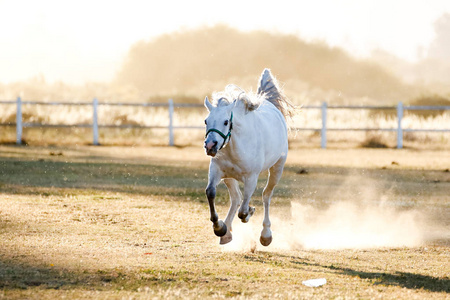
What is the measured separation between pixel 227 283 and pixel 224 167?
72.3 inches

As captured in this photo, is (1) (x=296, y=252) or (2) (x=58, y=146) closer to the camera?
(1) (x=296, y=252)

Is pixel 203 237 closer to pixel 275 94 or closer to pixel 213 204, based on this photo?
pixel 213 204

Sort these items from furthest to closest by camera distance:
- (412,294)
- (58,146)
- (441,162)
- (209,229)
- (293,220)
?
(58,146) < (441,162) < (293,220) < (209,229) < (412,294)

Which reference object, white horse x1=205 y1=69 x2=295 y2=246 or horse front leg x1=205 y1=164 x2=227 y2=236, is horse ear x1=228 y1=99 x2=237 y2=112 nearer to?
white horse x1=205 y1=69 x2=295 y2=246

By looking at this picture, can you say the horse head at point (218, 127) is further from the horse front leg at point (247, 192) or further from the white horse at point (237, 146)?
the horse front leg at point (247, 192)

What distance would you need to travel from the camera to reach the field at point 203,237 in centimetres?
643

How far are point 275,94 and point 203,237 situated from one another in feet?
8.60

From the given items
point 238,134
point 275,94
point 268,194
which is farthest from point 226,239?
point 275,94

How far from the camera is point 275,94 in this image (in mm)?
10766

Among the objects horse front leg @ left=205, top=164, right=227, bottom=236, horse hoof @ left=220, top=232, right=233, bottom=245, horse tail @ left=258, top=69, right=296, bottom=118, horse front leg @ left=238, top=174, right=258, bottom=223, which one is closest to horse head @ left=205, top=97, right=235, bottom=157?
horse front leg @ left=205, top=164, right=227, bottom=236

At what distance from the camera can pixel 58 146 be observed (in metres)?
26.8

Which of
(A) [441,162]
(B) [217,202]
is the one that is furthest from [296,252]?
(A) [441,162]

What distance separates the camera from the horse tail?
10727mm

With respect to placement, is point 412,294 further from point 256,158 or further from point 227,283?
point 256,158
